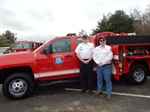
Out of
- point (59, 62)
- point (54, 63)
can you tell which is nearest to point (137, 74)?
point (59, 62)

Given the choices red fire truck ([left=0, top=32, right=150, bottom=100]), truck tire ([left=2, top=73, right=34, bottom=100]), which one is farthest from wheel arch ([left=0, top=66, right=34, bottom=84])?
truck tire ([left=2, top=73, right=34, bottom=100])

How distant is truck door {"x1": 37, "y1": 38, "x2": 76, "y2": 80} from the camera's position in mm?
5449

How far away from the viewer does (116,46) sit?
18.1ft

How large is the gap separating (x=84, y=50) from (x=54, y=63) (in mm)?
1024

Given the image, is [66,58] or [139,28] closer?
[66,58]

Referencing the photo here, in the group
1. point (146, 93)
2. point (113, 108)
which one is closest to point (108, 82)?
point (113, 108)

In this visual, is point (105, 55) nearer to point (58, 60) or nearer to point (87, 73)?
point (87, 73)

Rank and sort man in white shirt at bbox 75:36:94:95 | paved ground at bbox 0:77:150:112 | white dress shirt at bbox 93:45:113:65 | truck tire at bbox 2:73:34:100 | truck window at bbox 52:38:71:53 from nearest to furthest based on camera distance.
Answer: paved ground at bbox 0:77:150:112 → white dress shirt at bbox 93:45:113:65 → truck tire at bbox 2:73:34:100 → man in white shirt at bbox 75:36:94:95 → truck window at bbox 52:38:71:53

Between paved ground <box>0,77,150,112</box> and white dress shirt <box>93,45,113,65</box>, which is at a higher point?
white dress shirt <box>93,45,113,65</box>

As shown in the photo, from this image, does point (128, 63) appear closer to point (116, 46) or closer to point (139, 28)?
point (116, 46)

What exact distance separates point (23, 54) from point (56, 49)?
1030mm

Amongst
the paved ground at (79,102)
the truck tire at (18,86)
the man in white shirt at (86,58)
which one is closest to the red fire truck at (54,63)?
the truck tire at (18,86)

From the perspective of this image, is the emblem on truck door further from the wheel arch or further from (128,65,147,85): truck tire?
(128,65,147,85): truck tire

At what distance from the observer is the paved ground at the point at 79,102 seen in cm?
441
